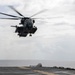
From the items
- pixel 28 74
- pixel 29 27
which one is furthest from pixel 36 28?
pixel 28 74

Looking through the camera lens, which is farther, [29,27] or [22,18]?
[22,18]

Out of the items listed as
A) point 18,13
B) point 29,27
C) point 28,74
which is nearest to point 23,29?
point 29,27

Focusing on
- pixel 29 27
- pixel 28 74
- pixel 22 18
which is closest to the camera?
pixel 28 74

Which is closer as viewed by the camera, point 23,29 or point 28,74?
point 28,74

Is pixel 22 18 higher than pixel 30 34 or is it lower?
higher

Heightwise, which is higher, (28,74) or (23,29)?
(23,29)

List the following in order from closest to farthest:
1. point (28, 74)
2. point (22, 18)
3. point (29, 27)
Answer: point (28, 74)
point (29, 27)
point (22, 18)

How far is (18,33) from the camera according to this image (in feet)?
160

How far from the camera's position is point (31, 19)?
4997 cm

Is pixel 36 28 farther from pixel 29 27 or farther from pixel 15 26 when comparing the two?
pixel 15 26

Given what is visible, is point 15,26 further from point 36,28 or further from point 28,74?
point 28,74

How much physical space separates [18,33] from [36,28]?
4108 millimetres

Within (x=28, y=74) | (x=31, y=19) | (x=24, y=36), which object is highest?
(x=31, y=19)

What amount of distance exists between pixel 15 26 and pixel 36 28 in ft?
15.5
